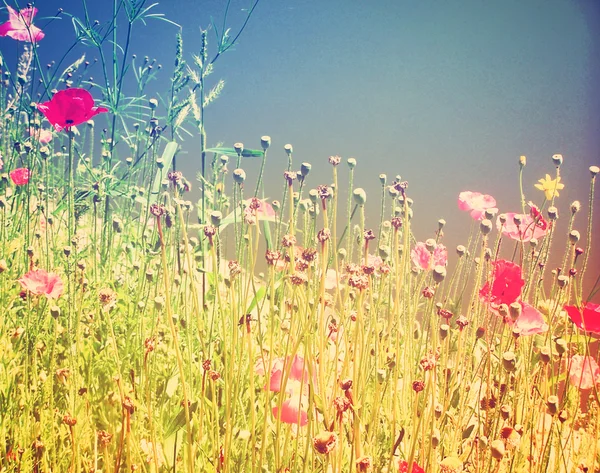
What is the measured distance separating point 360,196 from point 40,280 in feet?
2.12

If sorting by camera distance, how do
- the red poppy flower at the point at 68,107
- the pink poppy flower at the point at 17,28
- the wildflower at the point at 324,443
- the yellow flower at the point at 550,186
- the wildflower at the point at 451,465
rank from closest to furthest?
the wildflower at the point at 324,443 < the wildflower at the point at 451,465 < the red poppy flower at the point at 68,107 < the yellow flower at the point at 550,186 < the pink poppy flower at the point at 17,28

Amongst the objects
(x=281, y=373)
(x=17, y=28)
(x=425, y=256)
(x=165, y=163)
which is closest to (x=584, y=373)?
(x=425, y=256)

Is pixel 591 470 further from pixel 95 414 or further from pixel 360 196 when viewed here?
pixel 95 414

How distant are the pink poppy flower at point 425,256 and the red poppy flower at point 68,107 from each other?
65 centimetres

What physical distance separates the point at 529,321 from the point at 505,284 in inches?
2.6

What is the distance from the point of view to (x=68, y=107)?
0.93 m

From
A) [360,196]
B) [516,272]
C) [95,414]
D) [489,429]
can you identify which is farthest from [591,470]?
[95,414]

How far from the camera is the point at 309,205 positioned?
886mm

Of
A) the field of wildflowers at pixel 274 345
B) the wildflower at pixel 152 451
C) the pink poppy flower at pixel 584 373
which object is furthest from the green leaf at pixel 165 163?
the pink poppy flower at pixel 584 373

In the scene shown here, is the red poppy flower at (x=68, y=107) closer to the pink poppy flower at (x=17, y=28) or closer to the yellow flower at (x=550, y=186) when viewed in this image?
the pink poppy flower at (x=17, y=28)

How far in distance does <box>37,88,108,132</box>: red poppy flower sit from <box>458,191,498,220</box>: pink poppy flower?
79 centimetres

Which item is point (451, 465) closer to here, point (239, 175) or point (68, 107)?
point (239, 175)

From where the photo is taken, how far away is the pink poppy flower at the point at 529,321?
0.74 meters

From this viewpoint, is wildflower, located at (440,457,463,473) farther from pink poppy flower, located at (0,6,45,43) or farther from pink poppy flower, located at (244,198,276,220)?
pink poppy flower, located at (0,6,45,43)
